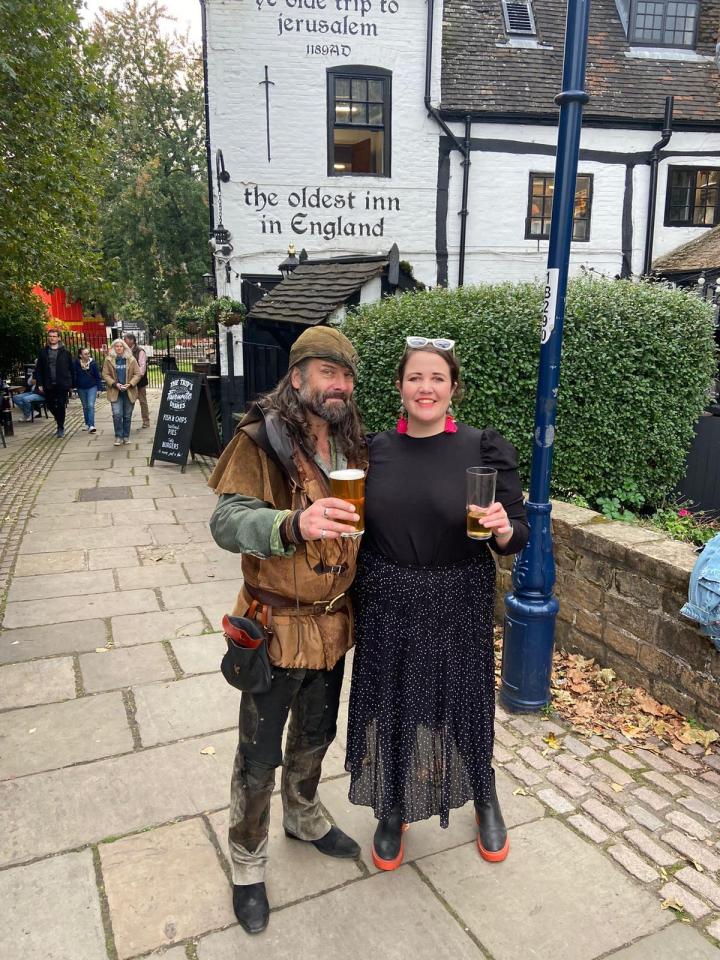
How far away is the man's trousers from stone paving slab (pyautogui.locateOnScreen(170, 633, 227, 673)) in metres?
1.76

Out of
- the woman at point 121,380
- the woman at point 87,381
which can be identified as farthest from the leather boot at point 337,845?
Answer: the woman at point 87,381

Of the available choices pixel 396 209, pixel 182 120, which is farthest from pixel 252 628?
pixel 182 120

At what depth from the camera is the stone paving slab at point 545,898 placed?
2271mm

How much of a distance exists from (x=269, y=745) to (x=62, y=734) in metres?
1.73

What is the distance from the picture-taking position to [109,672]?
410 centimetres

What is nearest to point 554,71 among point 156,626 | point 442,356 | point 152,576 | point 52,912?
point 152,576

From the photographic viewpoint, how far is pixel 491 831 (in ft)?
8.70

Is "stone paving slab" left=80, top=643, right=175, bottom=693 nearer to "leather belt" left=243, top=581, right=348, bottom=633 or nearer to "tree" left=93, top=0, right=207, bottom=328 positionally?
"leather belt" left=243, top=581, right=348, bottom=633

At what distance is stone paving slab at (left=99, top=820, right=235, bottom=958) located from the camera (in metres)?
2.30

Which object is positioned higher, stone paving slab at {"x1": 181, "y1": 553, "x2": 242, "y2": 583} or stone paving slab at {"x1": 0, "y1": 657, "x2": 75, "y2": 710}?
stone paving slab at {"x1": 0, "y1": 657, "x2": 75, "y2": 710}

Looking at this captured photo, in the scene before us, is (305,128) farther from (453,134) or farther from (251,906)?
(251,906)

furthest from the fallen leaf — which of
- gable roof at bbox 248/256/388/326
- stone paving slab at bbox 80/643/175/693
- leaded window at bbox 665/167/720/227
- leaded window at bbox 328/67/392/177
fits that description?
leaded window at bbox 665/167/720/227

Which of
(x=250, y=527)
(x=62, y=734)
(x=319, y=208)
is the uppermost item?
(x=319, y=208)

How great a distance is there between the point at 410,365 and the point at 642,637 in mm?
2303
